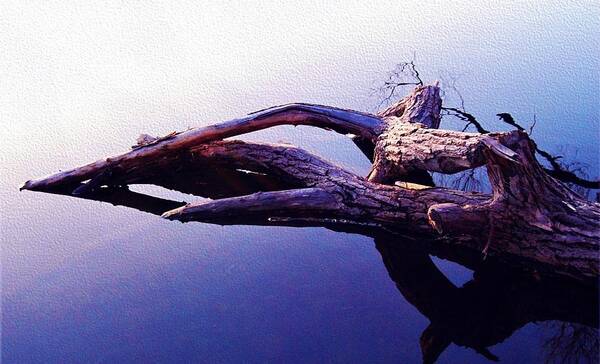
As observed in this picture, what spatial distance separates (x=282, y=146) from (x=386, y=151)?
0.78 m

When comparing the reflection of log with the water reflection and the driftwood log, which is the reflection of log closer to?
the water reflection

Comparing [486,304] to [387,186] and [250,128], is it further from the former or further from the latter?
[250,128]

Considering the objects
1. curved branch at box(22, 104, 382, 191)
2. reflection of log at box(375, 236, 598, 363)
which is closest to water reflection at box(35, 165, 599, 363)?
reflection of log at box(375, 236, 598, 363)

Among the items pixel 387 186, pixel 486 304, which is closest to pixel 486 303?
pixel 486 304

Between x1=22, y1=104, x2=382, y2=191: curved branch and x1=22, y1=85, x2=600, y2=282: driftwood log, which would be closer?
x1=22, y1=85, x2=600, y2=282: driftwood log

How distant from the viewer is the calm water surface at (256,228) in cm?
300

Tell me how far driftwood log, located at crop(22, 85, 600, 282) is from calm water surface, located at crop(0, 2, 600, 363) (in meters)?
0.15

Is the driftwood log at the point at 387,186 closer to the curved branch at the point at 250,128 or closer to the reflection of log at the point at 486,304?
the curved branch at the point at 250,128

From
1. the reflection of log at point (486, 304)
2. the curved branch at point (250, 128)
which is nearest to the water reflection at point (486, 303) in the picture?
the reflection of log at point (486, 304)

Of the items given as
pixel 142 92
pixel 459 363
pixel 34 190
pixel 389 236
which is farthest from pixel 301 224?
pixel 142 92

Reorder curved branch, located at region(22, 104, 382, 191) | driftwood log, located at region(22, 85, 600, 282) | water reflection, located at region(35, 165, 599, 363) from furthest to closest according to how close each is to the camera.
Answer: curved branch, located at region(22, 104, 382, 191)
driftwood log, located at region(22, 85, 600, 282)
water reflection, located at region(35, 165, 599, 363)

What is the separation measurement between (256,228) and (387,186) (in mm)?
914

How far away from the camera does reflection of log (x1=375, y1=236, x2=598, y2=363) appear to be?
278 centimetres

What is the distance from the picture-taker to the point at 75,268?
384cm
